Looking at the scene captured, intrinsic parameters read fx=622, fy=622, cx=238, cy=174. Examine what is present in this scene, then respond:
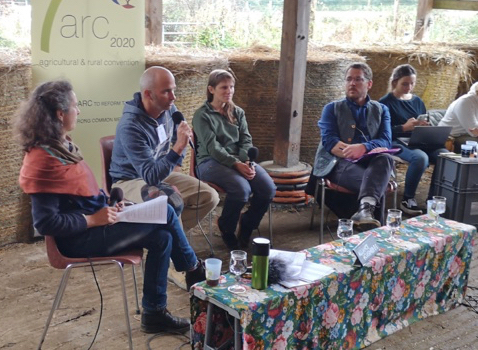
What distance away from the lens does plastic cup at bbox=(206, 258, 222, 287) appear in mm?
2381

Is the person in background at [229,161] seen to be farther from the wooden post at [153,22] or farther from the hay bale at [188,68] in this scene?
the wooden post at [153,22]

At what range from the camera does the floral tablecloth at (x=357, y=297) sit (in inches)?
91.1

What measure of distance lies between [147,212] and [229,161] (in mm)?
1213

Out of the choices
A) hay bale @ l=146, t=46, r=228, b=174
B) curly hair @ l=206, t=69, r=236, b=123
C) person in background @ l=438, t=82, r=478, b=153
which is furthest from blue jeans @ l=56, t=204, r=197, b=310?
person in background @ l=438, t=82, r=478, b=153

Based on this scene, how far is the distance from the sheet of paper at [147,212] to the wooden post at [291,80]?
2313 mm

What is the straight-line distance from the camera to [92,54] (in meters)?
3.94

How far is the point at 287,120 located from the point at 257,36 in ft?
14.1

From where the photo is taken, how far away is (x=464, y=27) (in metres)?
9.57

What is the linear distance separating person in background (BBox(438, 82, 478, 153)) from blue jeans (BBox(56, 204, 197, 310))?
120 inches

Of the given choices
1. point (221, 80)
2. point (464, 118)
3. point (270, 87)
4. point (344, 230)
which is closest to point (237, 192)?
point (221, 80)

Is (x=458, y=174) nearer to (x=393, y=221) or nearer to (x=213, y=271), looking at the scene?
(x=393, y=221)

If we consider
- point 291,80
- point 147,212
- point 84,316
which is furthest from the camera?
point 291,80

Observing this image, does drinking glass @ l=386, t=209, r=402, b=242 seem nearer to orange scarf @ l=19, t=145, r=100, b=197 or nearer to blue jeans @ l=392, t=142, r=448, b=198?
orange scarf @ l=19, t=145, r=100, b=197

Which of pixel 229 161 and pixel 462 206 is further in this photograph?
pixel 462 206
